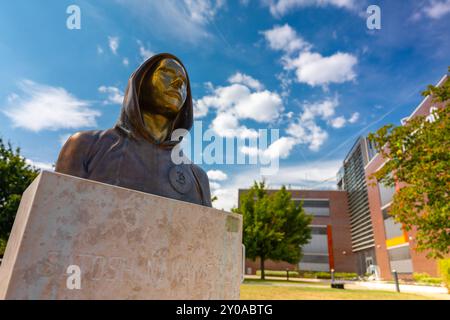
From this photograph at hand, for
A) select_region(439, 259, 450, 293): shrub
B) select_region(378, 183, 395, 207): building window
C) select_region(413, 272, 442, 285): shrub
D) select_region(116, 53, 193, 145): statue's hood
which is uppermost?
select_region(378, 183, 395, 207): building window

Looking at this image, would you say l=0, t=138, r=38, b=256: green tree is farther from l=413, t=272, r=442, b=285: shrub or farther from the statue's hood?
l=413, t=272, r=442, b=285: shrub

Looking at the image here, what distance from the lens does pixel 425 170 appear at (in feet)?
31.9

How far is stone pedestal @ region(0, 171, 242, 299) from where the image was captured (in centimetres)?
143

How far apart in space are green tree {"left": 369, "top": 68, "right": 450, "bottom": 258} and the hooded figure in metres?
A: 9.87

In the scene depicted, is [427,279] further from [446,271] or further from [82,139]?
[82,139]

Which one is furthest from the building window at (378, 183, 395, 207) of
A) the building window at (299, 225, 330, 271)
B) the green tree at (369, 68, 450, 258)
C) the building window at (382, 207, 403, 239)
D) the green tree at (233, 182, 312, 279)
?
the green tree at (369, 68, 450, 258)

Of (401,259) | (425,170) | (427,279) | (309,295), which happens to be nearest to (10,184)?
(309,295)

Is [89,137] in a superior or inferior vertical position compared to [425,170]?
inferior

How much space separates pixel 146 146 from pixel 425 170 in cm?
1042

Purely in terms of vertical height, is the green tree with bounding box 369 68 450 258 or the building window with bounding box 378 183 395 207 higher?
→ the building window with bounding box 378 183 395 207
